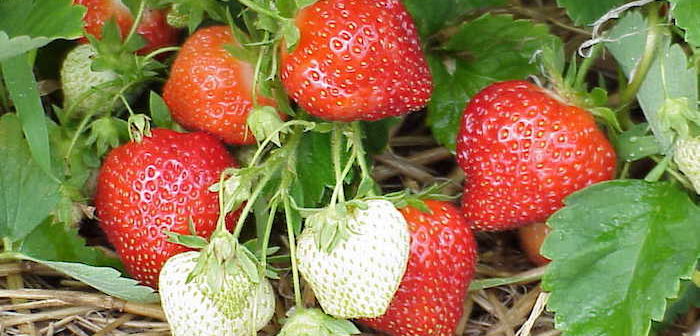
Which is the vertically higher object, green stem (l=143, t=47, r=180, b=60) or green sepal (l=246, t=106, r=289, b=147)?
green stem (l=143, t=47, r=180, b=60)

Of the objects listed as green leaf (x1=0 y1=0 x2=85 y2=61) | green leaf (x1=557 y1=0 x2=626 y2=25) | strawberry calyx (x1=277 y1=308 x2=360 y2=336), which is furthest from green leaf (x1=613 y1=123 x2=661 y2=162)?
green leaf (x1=0 y1=0 x2=85 y2=61)

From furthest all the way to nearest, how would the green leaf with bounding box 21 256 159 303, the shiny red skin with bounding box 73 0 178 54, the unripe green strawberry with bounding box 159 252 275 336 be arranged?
1. the shiny red skin with bounding box 73 0 178 54
2. the green leaf with bounding box 21 256 159 303
3. the unripe green strawberry with bounding box 159 252 275 336

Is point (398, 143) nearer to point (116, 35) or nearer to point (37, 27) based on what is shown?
point (116, 35)

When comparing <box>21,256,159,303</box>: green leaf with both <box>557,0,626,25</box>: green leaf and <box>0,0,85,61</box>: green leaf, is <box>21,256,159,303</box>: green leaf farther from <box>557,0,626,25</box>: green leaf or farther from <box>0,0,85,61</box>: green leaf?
<box>557,0,626,25</box>: green leaf

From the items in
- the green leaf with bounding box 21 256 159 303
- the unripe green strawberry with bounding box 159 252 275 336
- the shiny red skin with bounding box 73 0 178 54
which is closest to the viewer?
the unripe green strawberry with bounding box 159 252 275 336

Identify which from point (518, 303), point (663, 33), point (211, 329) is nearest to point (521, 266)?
point (518, 303)

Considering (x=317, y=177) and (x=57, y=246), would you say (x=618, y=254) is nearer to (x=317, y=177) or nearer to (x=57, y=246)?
(x=317, y=177)
